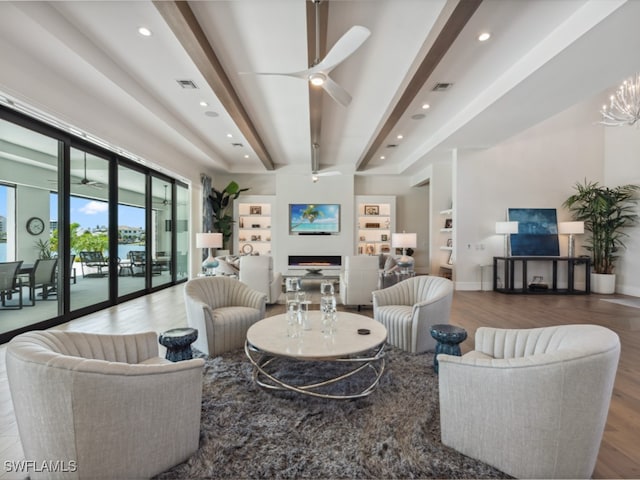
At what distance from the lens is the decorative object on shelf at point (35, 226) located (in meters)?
3.78

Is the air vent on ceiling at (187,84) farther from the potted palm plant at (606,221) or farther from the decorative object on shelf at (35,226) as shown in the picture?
the potted palm plant at (606,221)

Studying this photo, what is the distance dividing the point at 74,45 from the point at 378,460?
14.7 ft

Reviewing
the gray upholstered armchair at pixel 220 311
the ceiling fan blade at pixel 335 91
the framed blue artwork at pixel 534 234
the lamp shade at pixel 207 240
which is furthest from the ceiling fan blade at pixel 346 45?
the framed blue artwork at pixel 534 234

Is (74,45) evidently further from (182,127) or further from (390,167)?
(390,167)

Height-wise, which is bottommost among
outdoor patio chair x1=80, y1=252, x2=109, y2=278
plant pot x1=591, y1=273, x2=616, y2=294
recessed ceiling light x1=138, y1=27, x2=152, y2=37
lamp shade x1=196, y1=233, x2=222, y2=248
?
plant pot x1=591, y1=273, x2=616, y2=294

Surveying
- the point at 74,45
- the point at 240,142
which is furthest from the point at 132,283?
the point at 74,45

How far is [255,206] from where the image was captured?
933cm

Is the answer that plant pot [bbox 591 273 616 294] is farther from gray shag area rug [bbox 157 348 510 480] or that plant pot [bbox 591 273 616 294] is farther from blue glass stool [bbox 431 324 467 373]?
gray shag area rug [bbox 157 348 510 480]

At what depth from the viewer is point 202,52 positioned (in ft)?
10.6

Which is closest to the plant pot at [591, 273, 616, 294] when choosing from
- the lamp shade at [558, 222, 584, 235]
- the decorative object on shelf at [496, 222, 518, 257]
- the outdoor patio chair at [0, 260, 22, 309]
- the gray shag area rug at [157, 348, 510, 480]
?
the lamp shade at [558, 222, 584, 235]

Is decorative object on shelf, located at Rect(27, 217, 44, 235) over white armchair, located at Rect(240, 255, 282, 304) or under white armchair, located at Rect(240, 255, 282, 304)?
over

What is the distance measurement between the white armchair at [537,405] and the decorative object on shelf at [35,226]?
16.1 ft

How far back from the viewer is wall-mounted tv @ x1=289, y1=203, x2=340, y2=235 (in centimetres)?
897

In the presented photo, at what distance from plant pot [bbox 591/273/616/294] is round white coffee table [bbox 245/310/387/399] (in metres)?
6.65
